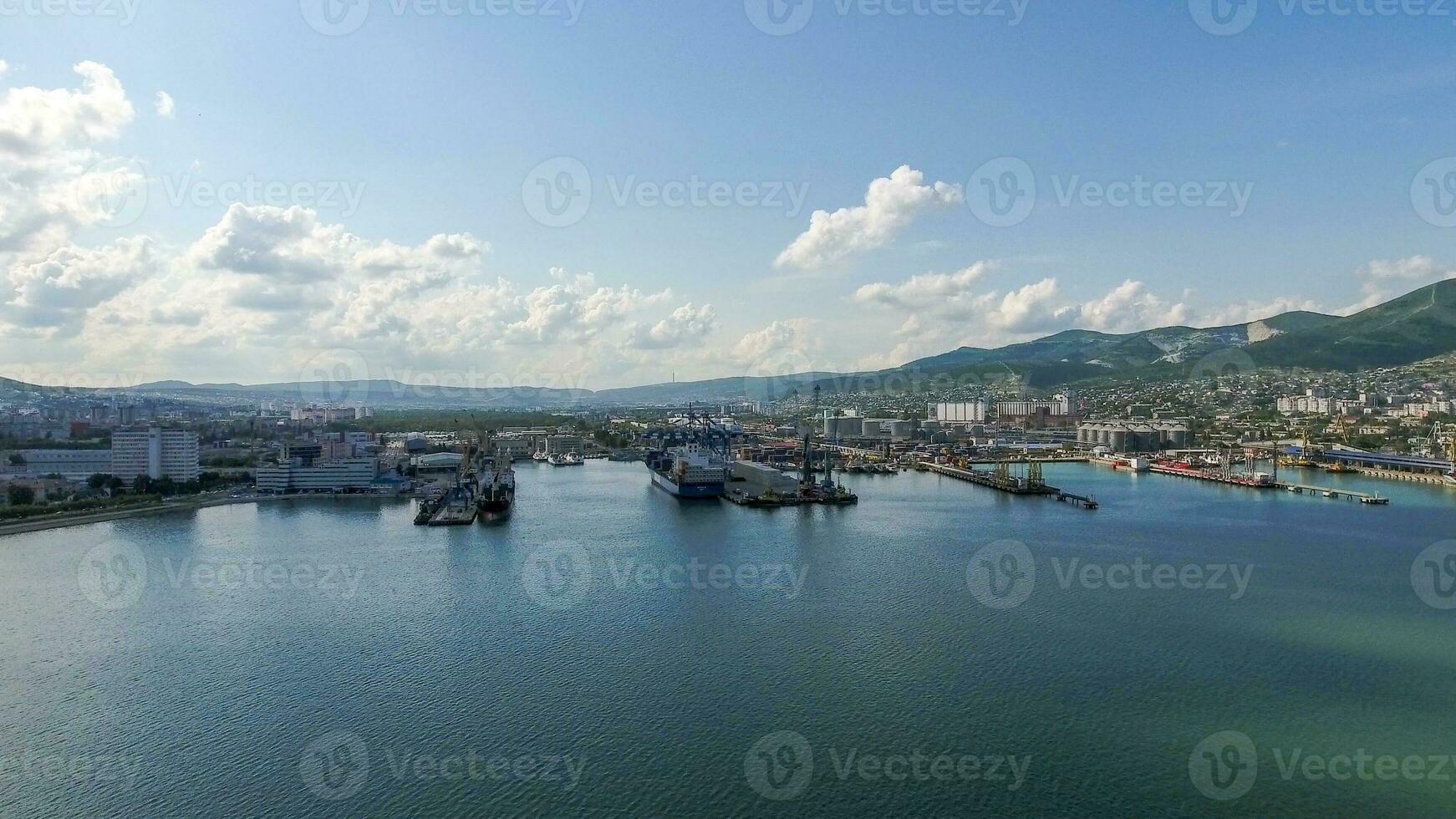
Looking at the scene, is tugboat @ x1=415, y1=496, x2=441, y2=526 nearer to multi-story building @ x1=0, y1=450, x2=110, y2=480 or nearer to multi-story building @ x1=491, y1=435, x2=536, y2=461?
multi-story building @ x1=0, y1=450, x2=110, y2=480

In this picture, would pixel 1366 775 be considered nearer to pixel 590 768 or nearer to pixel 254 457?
pixel 590 768

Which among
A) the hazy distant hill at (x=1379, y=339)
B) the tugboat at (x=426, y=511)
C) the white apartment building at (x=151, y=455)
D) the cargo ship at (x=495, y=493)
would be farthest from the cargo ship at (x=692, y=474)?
the hazy distant hill at (x=1379, y=339)

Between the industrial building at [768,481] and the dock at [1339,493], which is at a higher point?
the industrial building at [768,481]

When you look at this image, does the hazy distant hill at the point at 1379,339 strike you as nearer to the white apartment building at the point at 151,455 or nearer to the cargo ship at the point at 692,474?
the cargo ship at the point at 692,474

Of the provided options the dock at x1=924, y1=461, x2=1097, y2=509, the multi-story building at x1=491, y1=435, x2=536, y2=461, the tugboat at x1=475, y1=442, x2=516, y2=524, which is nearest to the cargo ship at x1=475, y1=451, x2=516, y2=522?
the tugboat at x1=475, y1=442, x2=516, y2=524

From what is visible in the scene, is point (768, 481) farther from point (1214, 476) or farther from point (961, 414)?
point (961, 414)

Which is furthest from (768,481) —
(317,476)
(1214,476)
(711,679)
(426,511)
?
(711,679)
